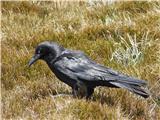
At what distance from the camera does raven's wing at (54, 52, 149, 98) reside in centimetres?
536

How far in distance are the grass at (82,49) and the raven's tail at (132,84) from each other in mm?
187

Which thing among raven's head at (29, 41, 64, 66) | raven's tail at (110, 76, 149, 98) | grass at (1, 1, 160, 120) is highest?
raven's head at (29, 41, 64, 66)

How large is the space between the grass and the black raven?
158 mm

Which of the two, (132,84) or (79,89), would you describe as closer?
(132,84)

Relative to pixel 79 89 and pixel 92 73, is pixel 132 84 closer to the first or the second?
pixel 92 73

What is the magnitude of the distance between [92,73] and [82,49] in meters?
1.41

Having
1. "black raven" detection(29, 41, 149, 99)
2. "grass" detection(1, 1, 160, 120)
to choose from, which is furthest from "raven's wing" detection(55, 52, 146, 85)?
"grass" detection(1, 1, 160, 120)

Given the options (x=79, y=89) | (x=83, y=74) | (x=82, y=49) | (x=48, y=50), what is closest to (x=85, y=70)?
(x=83, y=74)

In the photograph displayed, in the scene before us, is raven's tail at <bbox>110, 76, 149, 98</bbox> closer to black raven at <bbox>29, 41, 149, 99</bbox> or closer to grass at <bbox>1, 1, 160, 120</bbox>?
black raven at <bbox>29, 41, 149, 99</bbox>

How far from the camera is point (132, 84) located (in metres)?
5.36

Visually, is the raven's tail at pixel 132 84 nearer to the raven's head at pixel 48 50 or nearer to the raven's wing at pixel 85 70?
the raven's wing at pixel 85 70

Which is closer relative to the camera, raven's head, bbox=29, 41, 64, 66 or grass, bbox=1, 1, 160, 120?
grass, bbox=1, 1, 160, 120

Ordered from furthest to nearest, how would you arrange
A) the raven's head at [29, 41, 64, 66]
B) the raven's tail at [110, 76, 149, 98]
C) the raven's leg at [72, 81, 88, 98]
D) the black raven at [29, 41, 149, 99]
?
the raven's head at [29, 41, 64, 66]
the raven's leg at [72, 81, 88, 98]
the black raven at [29, 41, 149, 99]
the raven's tail at [110, 76, 149, 98]

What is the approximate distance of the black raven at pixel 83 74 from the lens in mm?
5391
